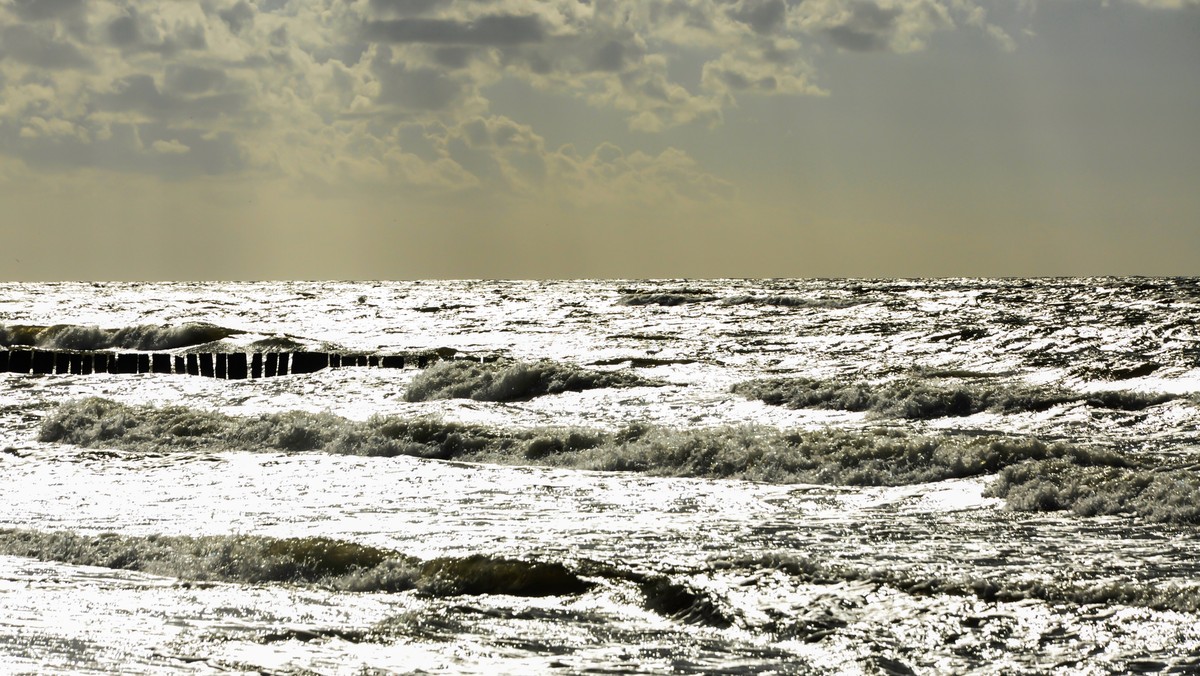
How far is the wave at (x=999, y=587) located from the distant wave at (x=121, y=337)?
93.9 ft

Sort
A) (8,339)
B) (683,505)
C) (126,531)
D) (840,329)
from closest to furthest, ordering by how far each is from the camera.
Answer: (126,531) < (683,505) < (840,329) < (8,339)

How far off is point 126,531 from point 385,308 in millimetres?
45661

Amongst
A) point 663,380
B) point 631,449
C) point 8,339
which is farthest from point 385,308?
point 631,449

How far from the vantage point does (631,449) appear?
528 inches

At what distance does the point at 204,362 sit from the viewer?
25.6m

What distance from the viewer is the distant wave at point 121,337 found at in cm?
3369

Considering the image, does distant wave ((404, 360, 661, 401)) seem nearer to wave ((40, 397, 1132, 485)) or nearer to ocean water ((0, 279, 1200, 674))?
ocean water ((0, 279, 1200, 674))

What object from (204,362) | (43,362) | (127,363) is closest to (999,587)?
(204,362)

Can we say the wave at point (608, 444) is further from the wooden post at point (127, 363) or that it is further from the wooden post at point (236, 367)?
the wooden post at point (127, 363)

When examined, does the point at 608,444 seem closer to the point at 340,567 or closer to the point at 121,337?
the point at 340,567

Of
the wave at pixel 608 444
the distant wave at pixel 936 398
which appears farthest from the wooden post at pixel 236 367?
the distant wave at pixel 936 398

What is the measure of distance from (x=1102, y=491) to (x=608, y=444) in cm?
580

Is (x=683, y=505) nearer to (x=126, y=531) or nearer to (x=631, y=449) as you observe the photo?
(x=631, y=449)

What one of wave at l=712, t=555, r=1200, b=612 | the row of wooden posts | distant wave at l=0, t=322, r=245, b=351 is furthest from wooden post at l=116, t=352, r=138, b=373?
wave at l=712, t=555, r=1200, b=612
